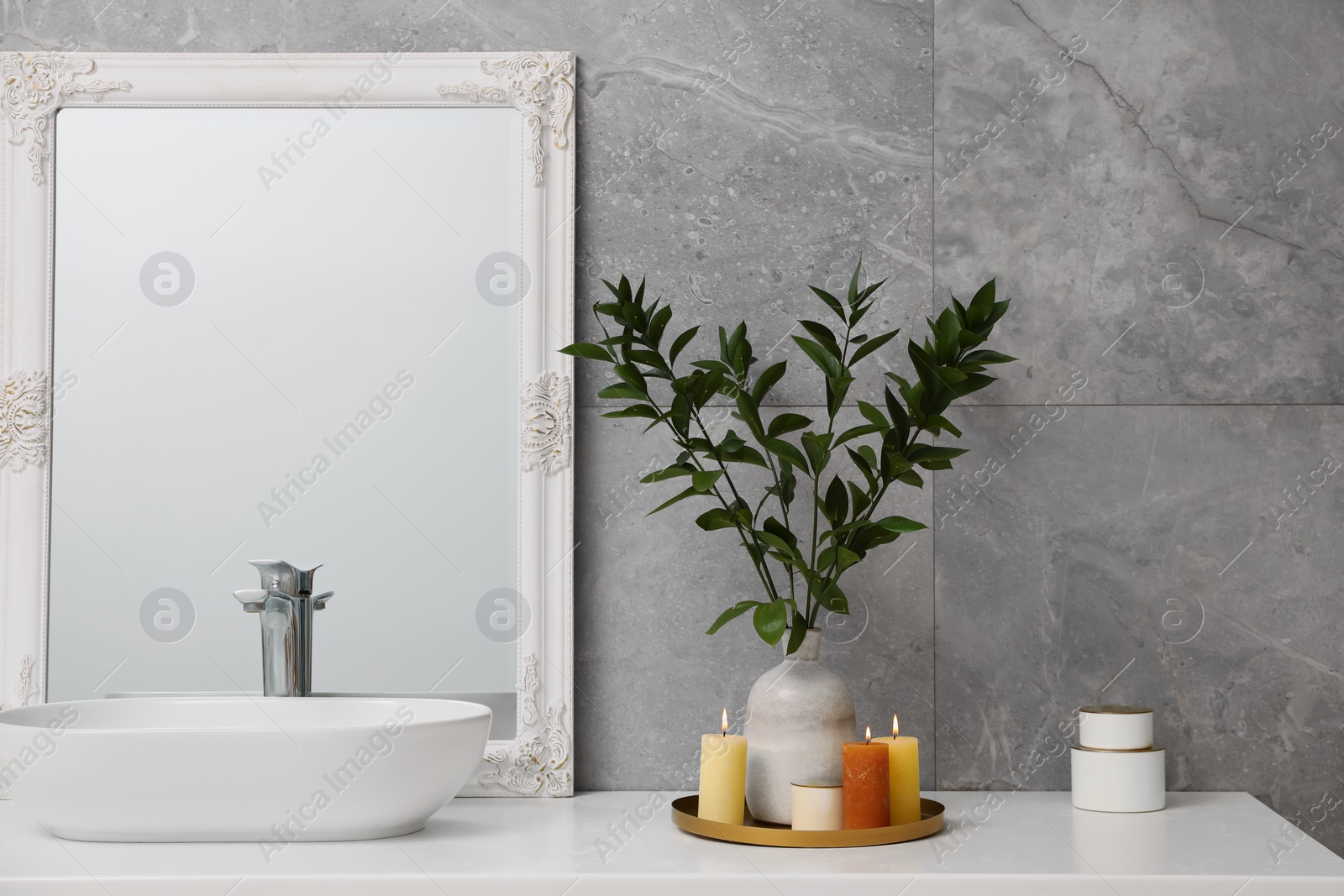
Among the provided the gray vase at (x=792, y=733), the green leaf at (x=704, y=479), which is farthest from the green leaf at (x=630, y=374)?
the gray vase at (x=792, y=733)

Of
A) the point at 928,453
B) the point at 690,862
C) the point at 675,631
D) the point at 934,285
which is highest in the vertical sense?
the point at 934,285

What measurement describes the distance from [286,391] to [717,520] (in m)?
0.60

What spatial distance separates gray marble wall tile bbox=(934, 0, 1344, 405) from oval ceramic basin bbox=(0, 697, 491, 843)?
86cm

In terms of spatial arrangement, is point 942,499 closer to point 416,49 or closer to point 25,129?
point 416,49

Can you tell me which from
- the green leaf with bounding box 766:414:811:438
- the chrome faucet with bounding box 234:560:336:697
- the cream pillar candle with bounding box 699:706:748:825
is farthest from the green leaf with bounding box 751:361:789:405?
the chrome faucet with bounding box 234:560:336:697

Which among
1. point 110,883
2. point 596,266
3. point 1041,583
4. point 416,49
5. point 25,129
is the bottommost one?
point 110,883

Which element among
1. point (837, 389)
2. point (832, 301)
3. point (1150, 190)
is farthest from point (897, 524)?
point (1150, 190)

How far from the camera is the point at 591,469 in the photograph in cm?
138

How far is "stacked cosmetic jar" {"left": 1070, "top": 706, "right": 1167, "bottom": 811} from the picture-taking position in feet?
4.02

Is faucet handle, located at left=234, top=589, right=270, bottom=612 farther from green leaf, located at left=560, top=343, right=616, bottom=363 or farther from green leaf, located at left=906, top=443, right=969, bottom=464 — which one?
green leaf, located at left=906, top=443, right=969, bottom=464

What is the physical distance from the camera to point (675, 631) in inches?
53.8

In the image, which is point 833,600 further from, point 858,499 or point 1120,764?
point 1120,764

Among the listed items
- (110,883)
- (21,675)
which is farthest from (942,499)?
(21,675)

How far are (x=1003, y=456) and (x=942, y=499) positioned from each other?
0.10 m
